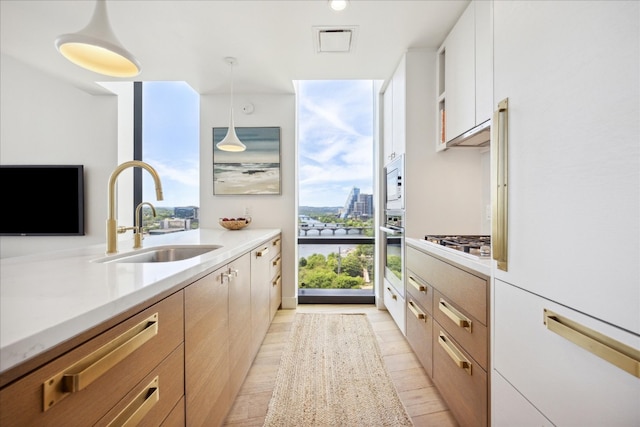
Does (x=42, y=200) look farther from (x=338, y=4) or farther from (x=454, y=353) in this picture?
(x=454, y=353)

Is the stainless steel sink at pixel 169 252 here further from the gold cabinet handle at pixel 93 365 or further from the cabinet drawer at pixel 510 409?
the cabinet drawer at pixel 510 409

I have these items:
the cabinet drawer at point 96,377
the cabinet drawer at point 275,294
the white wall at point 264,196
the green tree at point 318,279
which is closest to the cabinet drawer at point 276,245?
the white wall at point 264,196

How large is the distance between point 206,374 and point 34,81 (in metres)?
4.22

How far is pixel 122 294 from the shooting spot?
67 centimetres

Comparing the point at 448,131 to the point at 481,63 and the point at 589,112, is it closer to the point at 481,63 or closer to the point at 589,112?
the point at 481,63

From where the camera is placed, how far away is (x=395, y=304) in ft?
8.78

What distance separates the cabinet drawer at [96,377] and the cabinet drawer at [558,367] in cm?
109

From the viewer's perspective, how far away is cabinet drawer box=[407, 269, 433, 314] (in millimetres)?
1766

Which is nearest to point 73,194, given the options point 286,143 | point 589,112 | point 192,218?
point 192,218

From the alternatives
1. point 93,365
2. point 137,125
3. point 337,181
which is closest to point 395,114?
point 337,181

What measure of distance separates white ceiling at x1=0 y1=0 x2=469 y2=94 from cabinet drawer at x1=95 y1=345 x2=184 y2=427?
6.79ft

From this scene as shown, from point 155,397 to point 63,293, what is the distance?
14.8 inches

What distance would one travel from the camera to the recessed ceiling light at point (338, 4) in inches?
Result: 72.4

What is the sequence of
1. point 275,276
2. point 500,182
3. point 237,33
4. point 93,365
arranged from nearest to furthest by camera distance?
point 93,365
point 500,182
point 237,33
point 275,276
